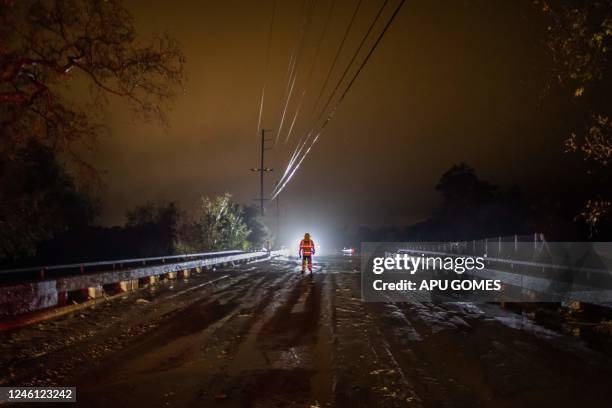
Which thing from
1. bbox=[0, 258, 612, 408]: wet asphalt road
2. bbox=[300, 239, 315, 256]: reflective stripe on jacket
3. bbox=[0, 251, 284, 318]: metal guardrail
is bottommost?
bbox=[0, 258, 612, 408]: wet asphalt road

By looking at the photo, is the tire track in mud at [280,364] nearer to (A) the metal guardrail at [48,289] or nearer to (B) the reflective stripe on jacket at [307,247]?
(A) the metal guardrail at [48,289]

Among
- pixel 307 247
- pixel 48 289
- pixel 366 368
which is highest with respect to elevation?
pixel 307 247

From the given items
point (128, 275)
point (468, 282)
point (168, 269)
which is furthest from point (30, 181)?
point (468, 282)

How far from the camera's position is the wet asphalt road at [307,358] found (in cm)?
584

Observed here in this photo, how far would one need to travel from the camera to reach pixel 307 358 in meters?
7.49

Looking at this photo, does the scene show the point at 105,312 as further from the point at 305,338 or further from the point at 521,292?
the point at 521,292

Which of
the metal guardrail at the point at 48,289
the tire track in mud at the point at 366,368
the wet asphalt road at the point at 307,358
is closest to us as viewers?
the tire track in mud at the point at 366,368

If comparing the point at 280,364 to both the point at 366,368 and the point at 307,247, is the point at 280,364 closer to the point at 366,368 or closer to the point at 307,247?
the point at 366,368

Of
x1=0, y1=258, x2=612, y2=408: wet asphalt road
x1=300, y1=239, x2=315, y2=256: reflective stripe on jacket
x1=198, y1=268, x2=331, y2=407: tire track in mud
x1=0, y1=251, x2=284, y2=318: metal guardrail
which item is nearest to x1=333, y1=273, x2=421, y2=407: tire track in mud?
x1=0, y1=258, x2=612, y2=408: wet asphalt road

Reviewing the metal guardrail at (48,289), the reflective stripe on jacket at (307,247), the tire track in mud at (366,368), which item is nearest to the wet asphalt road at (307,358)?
the tire track in mud at (366,368)

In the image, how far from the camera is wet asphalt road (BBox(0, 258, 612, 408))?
5840 mm

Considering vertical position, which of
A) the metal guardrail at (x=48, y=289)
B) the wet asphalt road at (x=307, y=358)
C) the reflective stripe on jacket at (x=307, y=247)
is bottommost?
the wet asphalt road at (x=307, y=358)

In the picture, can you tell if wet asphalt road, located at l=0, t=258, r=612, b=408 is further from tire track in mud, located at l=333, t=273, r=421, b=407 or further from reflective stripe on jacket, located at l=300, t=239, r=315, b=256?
reflective stripe on jacket, located at l=300, t=239, r=315, b=256

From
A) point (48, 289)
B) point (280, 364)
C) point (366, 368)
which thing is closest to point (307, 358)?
point (280, 364)
